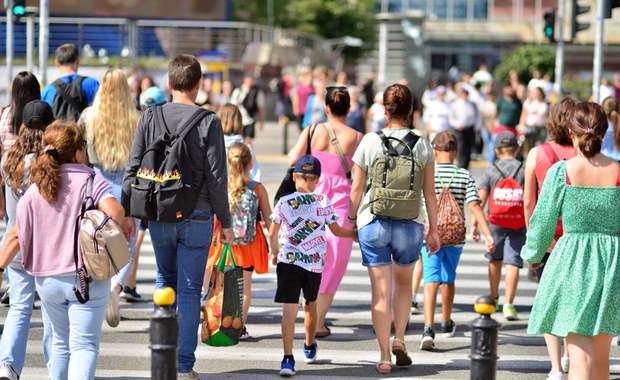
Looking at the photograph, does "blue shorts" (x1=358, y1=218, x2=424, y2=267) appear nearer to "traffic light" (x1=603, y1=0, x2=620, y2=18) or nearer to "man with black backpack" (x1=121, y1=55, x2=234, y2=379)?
"man with black backpack" (x1=121, y1=55, x2=234, y2=379)

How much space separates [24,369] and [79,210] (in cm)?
218

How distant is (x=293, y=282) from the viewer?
8.16 m

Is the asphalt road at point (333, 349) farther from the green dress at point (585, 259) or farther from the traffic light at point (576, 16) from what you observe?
the traffic light at point (576, 16)

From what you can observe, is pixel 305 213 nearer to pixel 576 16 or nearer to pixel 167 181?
pixel 167 181

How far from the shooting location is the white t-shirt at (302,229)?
26.7 ft

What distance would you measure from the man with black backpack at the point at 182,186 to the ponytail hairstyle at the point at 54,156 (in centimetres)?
84

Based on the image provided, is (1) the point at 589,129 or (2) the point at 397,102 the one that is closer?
(1) the point at 589,129

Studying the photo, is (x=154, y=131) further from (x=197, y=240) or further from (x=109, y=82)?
(x=109, y=82)

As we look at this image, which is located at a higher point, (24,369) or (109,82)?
(109,82)

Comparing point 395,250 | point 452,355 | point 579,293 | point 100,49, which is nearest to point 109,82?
point 395,250

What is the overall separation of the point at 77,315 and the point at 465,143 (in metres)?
16.9

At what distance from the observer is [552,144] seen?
26.0ft

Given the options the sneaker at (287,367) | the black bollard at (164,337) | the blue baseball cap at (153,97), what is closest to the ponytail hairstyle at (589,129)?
the black bollard at (164,337)

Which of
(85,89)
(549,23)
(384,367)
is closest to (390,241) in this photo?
(384,367)
